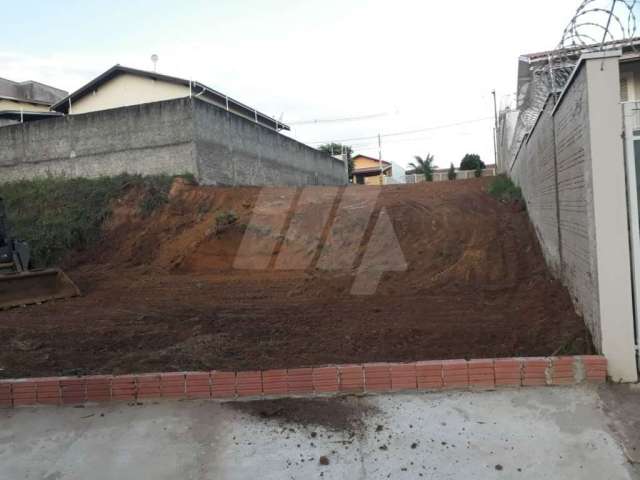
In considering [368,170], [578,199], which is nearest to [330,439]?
[578,199]

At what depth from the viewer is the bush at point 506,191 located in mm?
12909

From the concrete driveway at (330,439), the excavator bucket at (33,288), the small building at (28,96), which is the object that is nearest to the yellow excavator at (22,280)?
the excavator bucket at (33,288)

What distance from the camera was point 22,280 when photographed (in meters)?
9.41

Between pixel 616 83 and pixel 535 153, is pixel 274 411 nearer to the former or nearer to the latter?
pixel 616 83

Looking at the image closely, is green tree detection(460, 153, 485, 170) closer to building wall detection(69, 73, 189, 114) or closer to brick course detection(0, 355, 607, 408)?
building wall detection(69, 73, 189, 114)

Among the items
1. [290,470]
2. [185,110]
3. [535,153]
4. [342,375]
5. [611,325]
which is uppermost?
[185,110]

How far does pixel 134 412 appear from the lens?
13.3 ft

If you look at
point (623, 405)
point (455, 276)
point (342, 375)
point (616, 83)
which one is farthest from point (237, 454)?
point (455, 276)

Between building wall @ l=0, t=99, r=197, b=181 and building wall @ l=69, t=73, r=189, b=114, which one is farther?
building wall @ l=69, t=73, r=189, b=114

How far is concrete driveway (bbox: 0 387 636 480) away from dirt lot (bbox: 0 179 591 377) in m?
0.81

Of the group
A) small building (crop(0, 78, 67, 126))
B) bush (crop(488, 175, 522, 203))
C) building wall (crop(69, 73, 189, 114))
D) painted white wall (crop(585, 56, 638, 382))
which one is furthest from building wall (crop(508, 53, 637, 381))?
small building (crop(0, 78, 67, 126))

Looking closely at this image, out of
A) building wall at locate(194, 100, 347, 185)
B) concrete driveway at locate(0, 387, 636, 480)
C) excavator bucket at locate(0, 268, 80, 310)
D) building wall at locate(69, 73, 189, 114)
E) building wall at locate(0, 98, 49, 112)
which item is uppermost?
building wall at locate(0, 98, 49, 112)

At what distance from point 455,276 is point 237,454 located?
20.8 ft

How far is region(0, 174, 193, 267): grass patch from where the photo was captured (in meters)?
14.1
